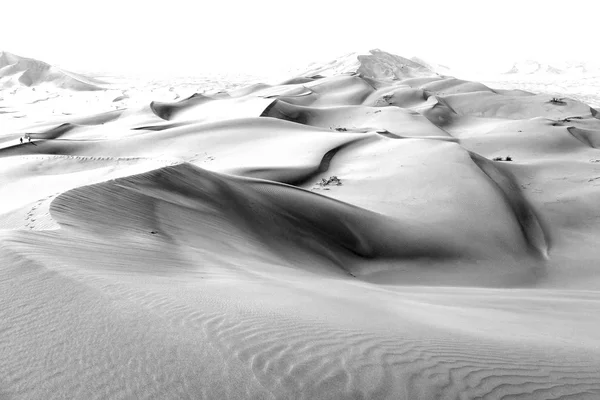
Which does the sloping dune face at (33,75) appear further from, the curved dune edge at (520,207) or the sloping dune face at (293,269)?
the curved dune edge at (520,207)

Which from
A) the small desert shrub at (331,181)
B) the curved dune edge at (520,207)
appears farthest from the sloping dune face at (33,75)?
the curved dune edge at (520,207)

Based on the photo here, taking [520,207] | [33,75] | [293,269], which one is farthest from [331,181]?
[33,75]

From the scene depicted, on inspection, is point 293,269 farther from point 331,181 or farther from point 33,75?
point 33,75

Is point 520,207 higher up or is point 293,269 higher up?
point 293,269

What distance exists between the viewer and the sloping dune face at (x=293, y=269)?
4.51 feet

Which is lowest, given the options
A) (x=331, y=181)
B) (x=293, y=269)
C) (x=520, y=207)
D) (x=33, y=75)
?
A: (x=520, y=207)

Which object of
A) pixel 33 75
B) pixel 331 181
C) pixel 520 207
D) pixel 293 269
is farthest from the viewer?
pixel 33 75

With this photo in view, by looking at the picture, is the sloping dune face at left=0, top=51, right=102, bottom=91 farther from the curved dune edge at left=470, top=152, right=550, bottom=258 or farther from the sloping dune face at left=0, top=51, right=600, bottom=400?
the curved dune edge at left=470, top=152, right=550, bottom=258

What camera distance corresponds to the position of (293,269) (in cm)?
323

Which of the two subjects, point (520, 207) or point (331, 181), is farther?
point (331, 181)

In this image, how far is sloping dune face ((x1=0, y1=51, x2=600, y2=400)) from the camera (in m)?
1.37

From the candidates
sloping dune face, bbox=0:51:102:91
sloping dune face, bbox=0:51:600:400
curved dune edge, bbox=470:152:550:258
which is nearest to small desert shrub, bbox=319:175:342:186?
sloping dune face, bbox=0:51:600:400

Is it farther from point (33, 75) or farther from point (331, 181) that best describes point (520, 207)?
point (33, 75)

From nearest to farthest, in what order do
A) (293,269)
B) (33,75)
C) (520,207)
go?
(293,269)
(520,207)
(33,75)
